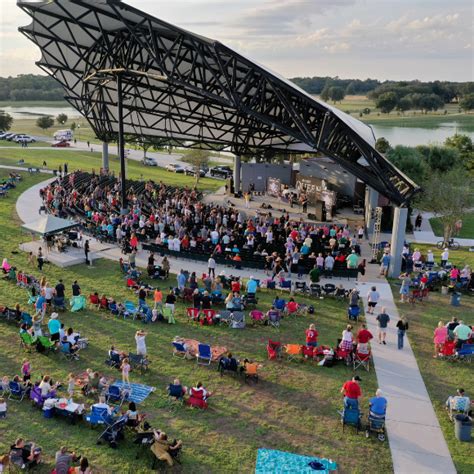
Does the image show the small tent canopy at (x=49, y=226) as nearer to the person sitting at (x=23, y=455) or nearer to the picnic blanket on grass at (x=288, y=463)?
the person sitting at (x=23, y=455)

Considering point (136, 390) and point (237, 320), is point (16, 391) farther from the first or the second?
point (237, 320)

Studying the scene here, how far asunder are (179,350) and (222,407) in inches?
119

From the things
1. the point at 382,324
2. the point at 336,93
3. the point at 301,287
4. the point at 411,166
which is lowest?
the point at 301,287

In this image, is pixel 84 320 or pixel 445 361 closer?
pixel 445 361

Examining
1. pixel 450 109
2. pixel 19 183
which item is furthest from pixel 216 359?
pixel 450 109

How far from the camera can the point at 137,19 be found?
25281mm

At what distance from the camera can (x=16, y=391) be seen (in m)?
12.5

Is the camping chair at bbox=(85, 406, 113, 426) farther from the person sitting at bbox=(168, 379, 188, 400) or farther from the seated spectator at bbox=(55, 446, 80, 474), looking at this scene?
the person sitting at bbox=(168, 379, 188, 400)

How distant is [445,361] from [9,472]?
12133mm

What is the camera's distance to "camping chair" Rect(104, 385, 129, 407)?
12.4 metres

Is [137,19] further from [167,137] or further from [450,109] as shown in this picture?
Result: [450,109]

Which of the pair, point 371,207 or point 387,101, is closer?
point 371,207

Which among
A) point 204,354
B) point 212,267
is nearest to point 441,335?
point 204,354

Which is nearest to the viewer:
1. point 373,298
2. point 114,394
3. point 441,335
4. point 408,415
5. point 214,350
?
point 408,415
